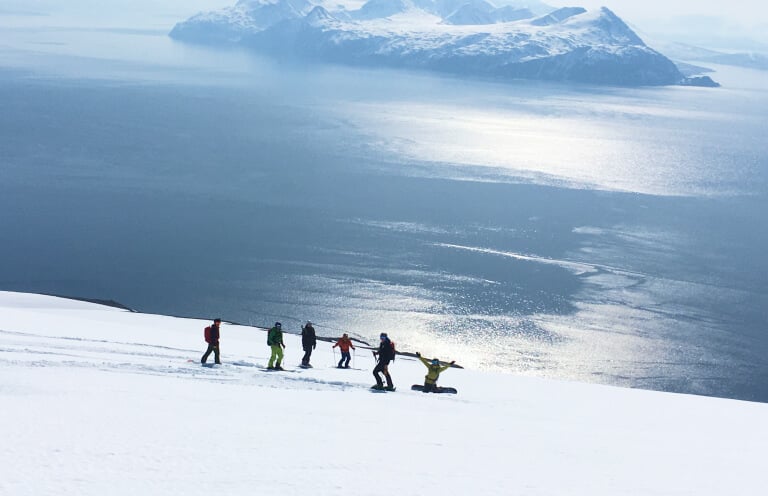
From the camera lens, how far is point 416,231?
52812 mm

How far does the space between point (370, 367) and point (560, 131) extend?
93813mm

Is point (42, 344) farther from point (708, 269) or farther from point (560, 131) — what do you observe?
point (560, 131)

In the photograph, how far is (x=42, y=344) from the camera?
16578 mm

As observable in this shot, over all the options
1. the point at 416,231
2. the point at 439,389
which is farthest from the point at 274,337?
the point at 416,231

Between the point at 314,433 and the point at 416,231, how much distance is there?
41.7 metres

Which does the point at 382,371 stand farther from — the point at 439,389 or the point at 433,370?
the point at 439,389

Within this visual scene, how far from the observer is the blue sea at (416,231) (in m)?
38.5

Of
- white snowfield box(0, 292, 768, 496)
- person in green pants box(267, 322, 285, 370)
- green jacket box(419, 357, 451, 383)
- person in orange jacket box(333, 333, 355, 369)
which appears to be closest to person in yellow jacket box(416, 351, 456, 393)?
green jacket box(419, 357, 451, 383)

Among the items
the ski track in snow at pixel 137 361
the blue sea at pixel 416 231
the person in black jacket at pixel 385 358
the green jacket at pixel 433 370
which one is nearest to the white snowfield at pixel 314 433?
the ski track in snow at pixel 137 361

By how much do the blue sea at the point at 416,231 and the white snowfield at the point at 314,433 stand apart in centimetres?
499

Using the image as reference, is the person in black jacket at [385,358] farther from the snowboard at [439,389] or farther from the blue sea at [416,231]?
the blue sea at [416,231]

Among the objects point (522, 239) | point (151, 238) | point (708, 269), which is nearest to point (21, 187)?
point (151, 238)

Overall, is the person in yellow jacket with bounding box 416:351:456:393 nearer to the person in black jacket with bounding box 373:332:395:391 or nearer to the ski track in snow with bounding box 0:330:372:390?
the person in black jacket with bounding box 373:332:395:391

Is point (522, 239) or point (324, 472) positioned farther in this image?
point (522, 239)
